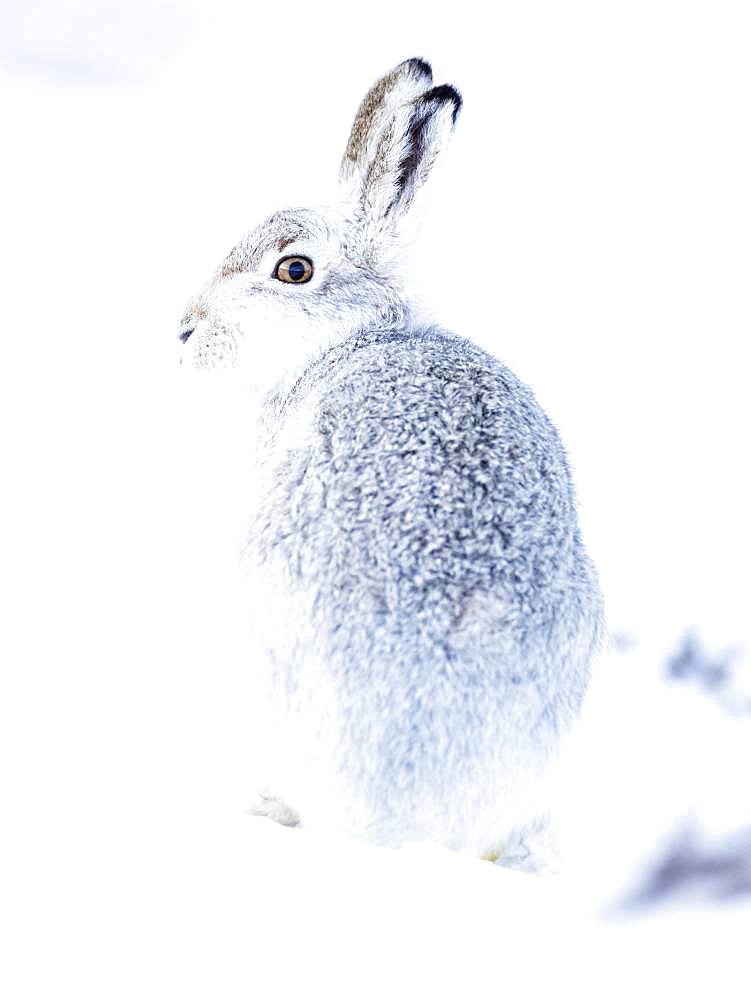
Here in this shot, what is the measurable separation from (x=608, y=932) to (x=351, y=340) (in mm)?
531

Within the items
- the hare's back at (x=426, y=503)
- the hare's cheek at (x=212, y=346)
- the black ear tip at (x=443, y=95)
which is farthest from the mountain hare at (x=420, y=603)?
the black ear tip at (x=443, y=95)

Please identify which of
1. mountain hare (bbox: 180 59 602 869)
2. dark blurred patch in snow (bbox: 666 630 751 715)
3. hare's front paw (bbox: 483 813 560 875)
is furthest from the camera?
dark blurred patch in snow (bbox: 666 630 751 715)

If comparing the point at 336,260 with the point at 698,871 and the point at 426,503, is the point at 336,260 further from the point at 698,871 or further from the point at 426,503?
the point at 698,871

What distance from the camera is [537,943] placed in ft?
2.30

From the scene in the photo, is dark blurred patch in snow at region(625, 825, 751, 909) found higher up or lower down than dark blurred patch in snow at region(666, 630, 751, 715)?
lower down

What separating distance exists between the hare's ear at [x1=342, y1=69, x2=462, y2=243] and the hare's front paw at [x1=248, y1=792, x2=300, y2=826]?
1.68 ft

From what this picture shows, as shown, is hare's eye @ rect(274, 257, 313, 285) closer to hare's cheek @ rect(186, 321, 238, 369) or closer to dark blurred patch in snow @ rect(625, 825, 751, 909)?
hare's cheek @ rect(186, 321, 238, 369)

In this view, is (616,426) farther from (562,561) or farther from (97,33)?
(97,33)

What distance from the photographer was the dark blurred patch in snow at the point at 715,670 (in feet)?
3.31

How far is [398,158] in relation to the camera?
90cm

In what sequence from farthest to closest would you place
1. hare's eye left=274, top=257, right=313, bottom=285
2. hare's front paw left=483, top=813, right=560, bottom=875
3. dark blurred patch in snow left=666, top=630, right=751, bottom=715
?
dark blurred patch in snow left=666, top=630, right=751, bottom=715, hare's eye left=274, top=257, right=313, bottom=285, hare's front paw left=483, top=813, right=560, bottom=875

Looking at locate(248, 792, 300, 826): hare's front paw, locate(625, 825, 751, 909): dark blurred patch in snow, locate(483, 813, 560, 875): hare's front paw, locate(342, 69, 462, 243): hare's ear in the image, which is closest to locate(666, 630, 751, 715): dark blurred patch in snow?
locate(625, 825, 751, 909): dark blurred patch in snow

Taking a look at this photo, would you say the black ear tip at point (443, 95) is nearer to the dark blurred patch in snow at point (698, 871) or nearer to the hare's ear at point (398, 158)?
the hare's ear at point (398, 158)

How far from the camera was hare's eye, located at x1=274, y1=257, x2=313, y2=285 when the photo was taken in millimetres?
899
